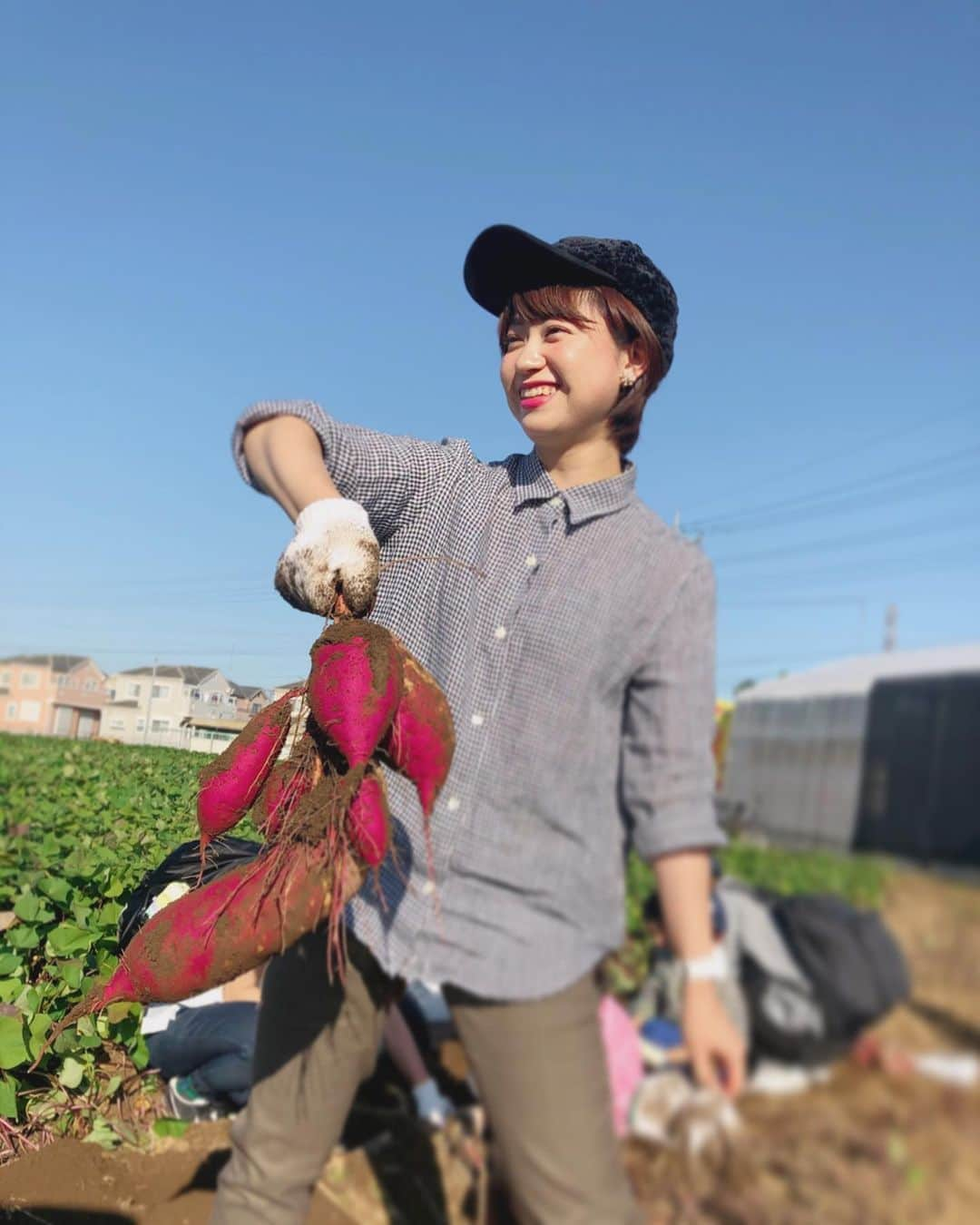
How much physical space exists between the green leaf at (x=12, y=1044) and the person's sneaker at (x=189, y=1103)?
19.4 inches

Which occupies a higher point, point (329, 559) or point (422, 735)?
point (329, 559)

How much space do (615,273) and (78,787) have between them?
2.29 metres

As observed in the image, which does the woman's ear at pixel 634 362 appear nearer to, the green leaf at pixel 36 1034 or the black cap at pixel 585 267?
the black cap at pixel 585 267

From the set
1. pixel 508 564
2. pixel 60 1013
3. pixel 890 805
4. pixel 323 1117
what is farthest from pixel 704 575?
pixel 60 1013

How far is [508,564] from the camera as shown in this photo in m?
1.60

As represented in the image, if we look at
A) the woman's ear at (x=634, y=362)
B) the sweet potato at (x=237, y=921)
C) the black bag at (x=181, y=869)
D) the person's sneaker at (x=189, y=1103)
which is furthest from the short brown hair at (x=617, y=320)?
the person's sneaker at (x=189, y=1103)

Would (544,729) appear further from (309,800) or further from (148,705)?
(148,705)

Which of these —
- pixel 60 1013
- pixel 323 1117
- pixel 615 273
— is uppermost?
pixel 615 273

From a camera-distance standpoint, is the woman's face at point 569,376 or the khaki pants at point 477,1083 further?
the woman's face at point 569,376

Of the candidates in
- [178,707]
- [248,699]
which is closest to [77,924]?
[178,707]

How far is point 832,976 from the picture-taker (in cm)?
117

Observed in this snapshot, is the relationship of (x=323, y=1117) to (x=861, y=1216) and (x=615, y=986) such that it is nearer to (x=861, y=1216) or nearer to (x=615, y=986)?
(x=615, y=986)

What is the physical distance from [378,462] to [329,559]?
0.31m

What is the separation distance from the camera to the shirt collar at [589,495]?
1.58 metres
